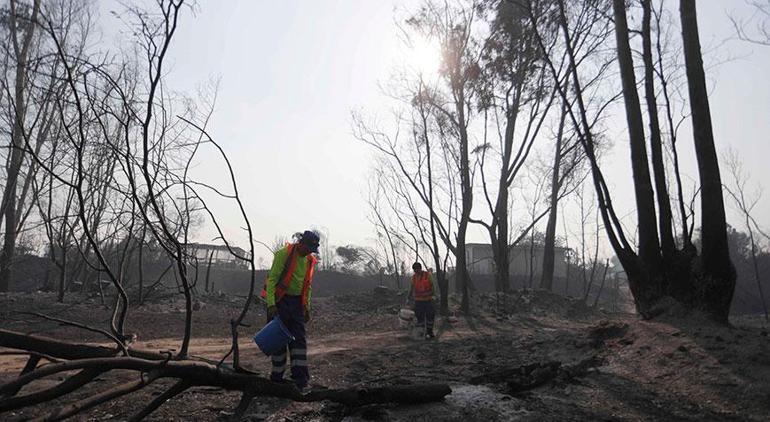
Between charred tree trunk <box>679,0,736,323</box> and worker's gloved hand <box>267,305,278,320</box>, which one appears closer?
worker's gloved hand <box>267,305,278,320</box>

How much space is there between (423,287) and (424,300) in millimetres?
276

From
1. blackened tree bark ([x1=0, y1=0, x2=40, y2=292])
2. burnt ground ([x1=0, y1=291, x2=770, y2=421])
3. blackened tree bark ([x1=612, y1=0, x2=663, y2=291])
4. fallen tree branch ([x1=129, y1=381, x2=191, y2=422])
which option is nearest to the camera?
fallen tree branch ([x1=129, y1=381, x2=191, y2=422])

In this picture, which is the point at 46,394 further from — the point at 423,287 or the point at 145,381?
the point at 423,287

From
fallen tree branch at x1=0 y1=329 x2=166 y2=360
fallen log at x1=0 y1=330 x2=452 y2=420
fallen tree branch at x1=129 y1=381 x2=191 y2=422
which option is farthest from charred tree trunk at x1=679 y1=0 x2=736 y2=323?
fallen tree branch at x1=0 y1=329 x2=166 y2=360

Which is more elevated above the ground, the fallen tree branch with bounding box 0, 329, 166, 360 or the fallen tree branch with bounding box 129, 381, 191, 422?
the fallen tree branch with bounding box 0, 329, 166, 360

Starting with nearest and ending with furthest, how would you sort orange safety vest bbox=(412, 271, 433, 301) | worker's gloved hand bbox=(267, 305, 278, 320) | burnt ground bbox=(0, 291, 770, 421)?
burnt ground bbox=(0, 291, 770, 421)
worker's gloved hand bbox=(267, 305, 278, 320)
orange safety vest bbox=(412, 271, 433, 301)

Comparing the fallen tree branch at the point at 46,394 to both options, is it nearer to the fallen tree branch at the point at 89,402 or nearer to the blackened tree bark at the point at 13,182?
the fallen tree branch at the point at 89,402

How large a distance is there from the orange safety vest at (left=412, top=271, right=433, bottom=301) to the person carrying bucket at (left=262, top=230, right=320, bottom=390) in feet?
17.8

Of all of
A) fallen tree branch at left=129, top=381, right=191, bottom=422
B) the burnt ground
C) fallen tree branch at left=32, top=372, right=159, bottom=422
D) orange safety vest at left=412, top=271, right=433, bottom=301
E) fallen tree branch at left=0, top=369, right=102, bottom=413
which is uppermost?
orange safety vest at left=412, top=271, right=433, bottom=301

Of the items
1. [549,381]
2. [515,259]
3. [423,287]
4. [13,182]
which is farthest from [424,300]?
[515,259]

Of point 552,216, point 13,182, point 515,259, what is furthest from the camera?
point 515,259

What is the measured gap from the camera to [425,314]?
35.3ft

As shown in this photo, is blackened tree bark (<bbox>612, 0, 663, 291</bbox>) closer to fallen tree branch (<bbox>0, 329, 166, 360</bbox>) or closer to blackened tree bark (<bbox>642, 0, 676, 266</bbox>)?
blackened tree bark (<bbox>642, 0, 676, 266</bbox>)

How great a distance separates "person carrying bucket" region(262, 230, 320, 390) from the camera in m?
4.99
